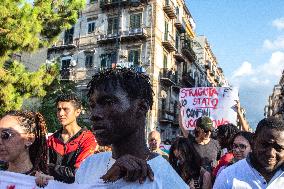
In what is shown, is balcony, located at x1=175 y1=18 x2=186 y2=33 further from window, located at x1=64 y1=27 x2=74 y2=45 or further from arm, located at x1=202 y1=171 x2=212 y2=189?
arm, located at x1=202 y1=171 x2=212 y2=189

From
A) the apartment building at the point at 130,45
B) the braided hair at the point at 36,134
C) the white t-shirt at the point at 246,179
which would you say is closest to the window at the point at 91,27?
the apartment building at the point at 130,45

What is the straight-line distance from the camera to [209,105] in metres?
9.31

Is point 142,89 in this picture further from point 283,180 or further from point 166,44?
point 166,44

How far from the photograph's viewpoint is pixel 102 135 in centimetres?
169

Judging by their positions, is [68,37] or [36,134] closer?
[36,134]

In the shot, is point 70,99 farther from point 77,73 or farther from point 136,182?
point 77,73

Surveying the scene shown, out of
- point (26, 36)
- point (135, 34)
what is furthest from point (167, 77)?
point (26, 36)

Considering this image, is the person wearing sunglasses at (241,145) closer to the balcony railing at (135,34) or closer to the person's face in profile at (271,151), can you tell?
the person's face in profile at (271,151)

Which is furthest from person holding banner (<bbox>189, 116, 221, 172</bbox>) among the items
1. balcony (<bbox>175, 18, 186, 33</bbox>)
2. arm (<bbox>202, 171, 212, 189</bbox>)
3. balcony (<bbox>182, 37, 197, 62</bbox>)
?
balcony (<bbox>182, 37, 197, 62</bbox>)

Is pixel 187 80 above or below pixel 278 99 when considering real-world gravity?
above

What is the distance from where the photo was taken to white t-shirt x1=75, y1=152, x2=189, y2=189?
146cm

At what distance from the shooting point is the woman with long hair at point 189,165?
15.5 feet

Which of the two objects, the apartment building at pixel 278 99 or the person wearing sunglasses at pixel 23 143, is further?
the apartment building at pixel 278 99

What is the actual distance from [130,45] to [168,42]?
127 inches
